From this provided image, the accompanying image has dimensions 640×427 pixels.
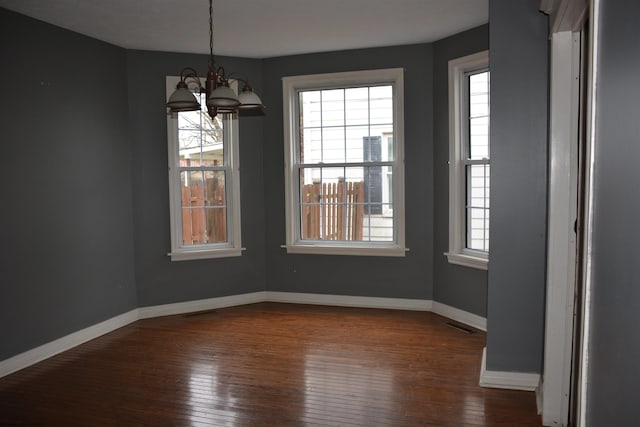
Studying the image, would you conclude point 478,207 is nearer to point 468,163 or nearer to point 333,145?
point 468,163

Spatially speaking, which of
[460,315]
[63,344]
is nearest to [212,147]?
[63,344]

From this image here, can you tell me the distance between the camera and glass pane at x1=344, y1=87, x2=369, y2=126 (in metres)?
5.61

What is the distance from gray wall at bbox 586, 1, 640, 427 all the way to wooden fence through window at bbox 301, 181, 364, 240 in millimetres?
4741

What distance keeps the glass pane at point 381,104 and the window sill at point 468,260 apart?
5.21ft

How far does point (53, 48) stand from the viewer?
4.39m

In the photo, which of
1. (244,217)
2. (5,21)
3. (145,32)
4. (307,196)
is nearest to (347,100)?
(307,196)

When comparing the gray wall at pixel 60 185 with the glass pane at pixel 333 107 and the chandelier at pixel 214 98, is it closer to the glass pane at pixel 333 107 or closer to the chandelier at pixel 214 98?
the chandelier at pixel 214 98

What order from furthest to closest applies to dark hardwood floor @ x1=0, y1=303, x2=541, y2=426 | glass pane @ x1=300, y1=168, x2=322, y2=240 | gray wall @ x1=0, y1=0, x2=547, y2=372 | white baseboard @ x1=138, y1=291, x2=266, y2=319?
glass pane @ x1=300, y1=168, x2=322, y2=240 < white baseboard @ x1=138, y1=291, x2=266, y2=319 < gray wall @ x1=0, y1=0, x2=547, y2=372 < dark hardwood floor @ x1=0, y1=303, x2=541, y2=426

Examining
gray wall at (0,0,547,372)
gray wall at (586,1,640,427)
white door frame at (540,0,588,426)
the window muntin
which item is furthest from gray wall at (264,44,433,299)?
gray wall at (586,1,640,427)

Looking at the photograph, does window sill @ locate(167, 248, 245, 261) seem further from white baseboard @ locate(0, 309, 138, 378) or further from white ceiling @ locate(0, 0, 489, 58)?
white ceiling @ locate(0, 0, 489, 58)

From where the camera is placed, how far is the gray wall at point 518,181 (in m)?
3.22

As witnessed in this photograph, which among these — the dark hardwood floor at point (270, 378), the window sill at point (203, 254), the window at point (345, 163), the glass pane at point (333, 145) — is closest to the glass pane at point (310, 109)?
the window at point (345, 163)

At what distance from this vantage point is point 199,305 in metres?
5.68

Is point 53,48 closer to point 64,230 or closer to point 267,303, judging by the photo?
point 64,230
